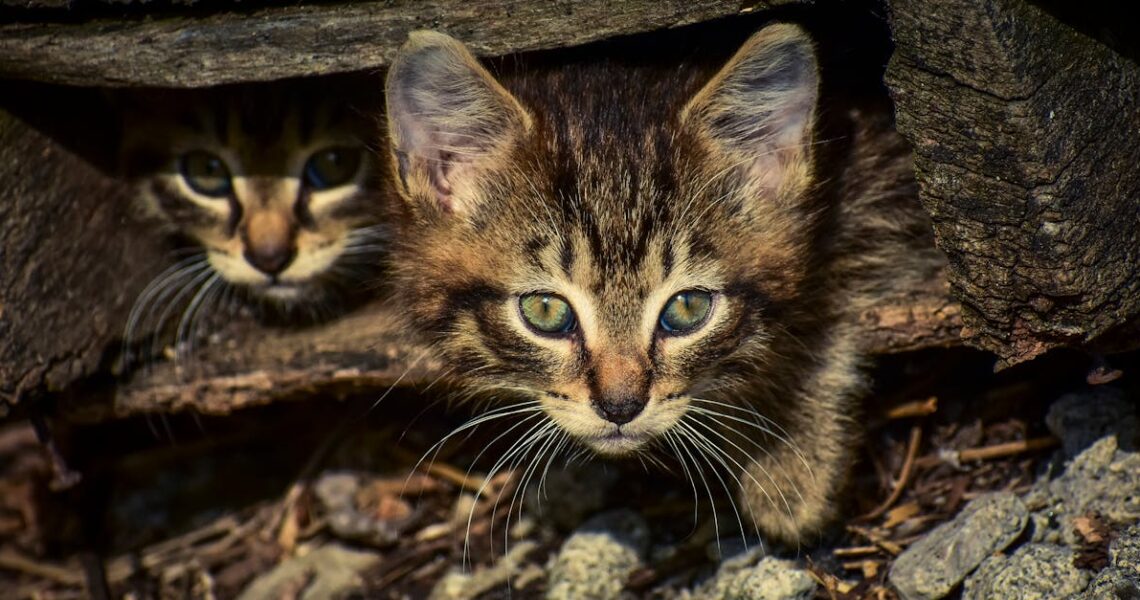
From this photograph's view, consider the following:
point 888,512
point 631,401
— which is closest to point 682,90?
point 631,401

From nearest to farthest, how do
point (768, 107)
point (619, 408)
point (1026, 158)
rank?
point (1026, 158) → point (619, 408) → point (768, 107)

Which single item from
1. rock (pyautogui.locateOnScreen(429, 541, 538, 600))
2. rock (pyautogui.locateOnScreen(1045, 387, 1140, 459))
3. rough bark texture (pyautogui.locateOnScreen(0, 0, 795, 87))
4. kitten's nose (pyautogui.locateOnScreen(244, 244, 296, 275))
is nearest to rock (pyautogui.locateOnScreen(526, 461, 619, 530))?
rock (pyautogui.locateOnScreen(429, 541, 538, 600))

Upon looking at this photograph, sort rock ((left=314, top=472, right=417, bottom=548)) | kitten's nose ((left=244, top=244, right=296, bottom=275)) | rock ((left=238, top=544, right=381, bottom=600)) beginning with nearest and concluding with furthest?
kitten's nose ((left=244, top=244, right=296, bottom=275)), rock ((left=238, top=544, right=381, bottom=600)), rock ((left=314, top=472, right=417, bottom=548))

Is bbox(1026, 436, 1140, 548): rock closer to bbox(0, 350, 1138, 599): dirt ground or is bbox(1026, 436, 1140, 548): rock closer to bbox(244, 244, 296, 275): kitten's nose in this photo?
bbox(0, 350, 1138, 599): dirt ground

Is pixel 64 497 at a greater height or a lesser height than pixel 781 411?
lesser

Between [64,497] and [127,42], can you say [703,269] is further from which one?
[64,497]

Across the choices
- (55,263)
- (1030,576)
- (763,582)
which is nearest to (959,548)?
(1030,576)

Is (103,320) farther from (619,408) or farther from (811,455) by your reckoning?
(811,455)
